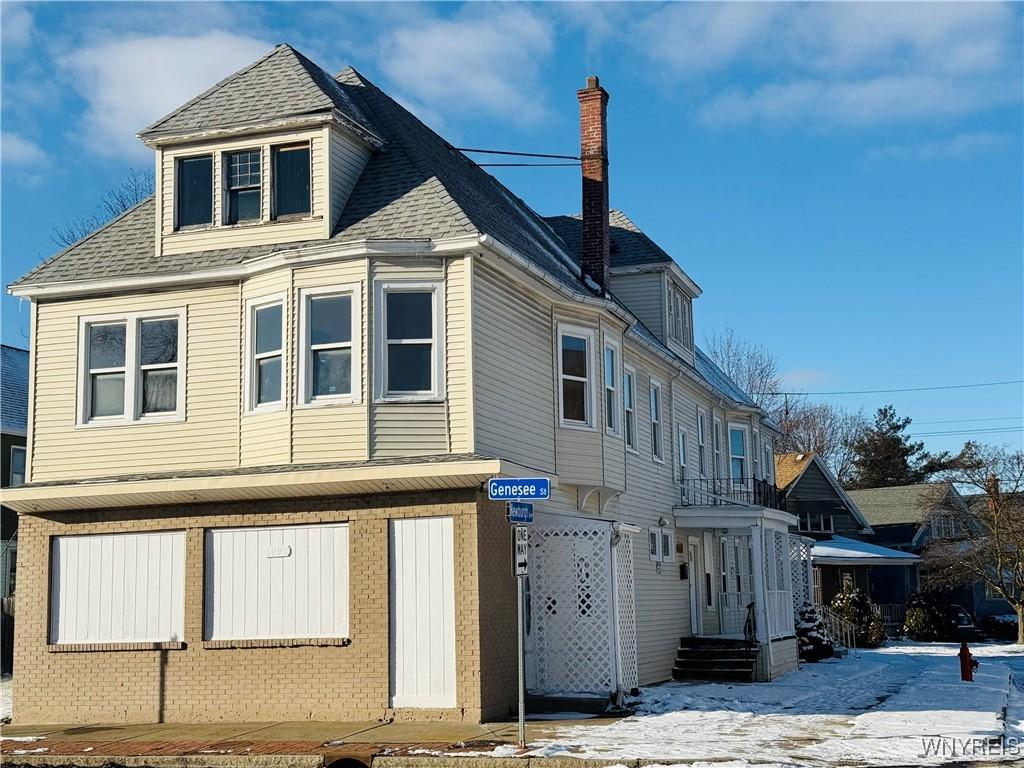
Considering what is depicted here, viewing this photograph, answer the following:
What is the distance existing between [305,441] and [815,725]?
8102 mm

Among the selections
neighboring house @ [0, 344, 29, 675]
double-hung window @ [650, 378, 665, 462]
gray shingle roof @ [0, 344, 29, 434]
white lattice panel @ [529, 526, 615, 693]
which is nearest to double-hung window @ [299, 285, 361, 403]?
white lattice panel @ [529, 526, 615, 693]

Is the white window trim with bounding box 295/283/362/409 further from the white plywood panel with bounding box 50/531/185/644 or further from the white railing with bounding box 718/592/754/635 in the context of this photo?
the white railing with bounding box 718/592/754/635

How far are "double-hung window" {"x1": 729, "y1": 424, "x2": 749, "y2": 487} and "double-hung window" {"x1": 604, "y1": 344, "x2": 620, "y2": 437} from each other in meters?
12.2

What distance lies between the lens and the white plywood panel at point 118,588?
57.8ft

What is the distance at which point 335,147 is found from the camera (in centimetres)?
1819

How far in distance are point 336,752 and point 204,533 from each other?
5343 mm

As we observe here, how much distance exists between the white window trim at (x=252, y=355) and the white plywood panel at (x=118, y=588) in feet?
7.63

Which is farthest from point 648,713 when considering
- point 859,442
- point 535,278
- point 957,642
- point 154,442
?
point 859,442

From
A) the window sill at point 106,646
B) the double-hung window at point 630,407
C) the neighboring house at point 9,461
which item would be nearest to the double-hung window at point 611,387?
the double-hung window at point 630,407

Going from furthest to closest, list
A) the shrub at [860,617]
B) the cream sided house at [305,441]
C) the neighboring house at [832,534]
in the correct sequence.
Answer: the neighboring house at [832,534]
the shrub at [860,617]
the cream sided house at [305,441]

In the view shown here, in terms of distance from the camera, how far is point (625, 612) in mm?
18719

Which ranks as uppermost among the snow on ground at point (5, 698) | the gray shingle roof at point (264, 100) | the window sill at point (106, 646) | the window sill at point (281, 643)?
the gray shingle roof at point (264, 100)

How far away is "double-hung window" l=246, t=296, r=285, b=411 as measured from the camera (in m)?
17.3

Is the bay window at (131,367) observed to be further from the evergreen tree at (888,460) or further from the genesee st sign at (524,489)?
the evergreen tree at (888,460)
